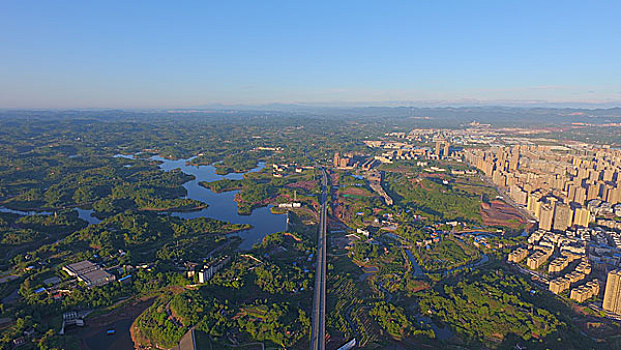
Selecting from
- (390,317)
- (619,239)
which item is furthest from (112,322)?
(619,239)

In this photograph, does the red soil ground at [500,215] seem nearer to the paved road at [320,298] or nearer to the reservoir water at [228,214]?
the paved road at [320,298]

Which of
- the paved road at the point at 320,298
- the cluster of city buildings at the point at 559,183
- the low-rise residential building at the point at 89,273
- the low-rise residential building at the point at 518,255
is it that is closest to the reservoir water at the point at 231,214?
the paved road at the point at 320,298

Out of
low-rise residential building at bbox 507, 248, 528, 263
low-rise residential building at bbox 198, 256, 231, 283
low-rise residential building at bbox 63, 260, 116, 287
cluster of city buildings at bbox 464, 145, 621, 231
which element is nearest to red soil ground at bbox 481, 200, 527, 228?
cluster of city buildings at bbox 464, 145, 621, 231

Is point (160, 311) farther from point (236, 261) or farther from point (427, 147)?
point (427, 147)

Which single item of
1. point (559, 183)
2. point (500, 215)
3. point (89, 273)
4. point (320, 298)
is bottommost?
point (500, 215)

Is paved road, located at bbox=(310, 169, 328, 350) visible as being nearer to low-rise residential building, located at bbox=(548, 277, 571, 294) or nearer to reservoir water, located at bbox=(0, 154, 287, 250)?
reservoir water, located at bbox=(0, 154, 287, 250)

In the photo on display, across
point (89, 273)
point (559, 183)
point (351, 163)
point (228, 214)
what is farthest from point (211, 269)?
point (351, 163)

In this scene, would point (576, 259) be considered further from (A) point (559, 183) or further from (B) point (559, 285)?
(A) point (559, 183)

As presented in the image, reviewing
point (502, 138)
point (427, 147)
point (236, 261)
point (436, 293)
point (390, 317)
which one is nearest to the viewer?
point (390, 317)

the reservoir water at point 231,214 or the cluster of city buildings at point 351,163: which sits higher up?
the cluster of city buildings at point 351,163

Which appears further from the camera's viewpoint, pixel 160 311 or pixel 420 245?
pixel 420 245

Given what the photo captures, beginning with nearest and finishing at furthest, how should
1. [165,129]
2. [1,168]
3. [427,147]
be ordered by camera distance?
[1,168], [427,147], [165,129]
